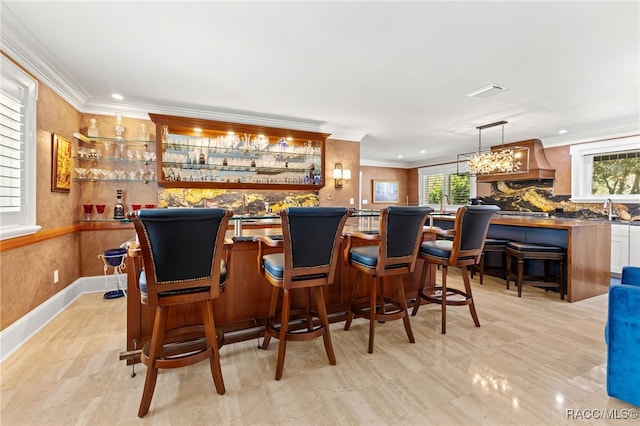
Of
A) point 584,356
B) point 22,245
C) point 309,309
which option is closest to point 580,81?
point 584,356

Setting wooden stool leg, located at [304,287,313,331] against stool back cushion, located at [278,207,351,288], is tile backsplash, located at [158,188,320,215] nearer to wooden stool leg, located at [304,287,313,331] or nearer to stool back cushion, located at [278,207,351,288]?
wooden stool leg, located at [304,287,313,331]

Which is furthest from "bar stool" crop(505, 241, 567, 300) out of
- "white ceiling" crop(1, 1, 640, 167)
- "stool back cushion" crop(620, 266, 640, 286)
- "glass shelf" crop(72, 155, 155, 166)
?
"glass shelf" crop(72, 155, 155, 166)

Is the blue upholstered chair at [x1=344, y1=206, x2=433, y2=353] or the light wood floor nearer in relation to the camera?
the light wood floor

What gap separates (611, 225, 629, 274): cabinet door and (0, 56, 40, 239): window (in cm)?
780

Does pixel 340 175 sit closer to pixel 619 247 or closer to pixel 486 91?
pixel 486 91

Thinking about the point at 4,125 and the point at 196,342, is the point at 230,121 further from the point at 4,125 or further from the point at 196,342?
the point at 196,342

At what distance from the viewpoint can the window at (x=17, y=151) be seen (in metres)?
2.35

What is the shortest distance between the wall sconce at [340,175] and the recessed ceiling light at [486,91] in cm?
247

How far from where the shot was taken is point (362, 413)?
164 cm

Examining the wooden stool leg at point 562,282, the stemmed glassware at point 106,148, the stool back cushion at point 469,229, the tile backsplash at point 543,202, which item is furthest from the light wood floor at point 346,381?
the tile backsplash at point 543,202

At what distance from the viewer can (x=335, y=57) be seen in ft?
8.86

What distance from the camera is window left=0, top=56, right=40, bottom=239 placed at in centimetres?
235

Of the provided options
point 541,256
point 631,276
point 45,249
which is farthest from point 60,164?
point 541,256

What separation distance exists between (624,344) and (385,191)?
773 centimetres
